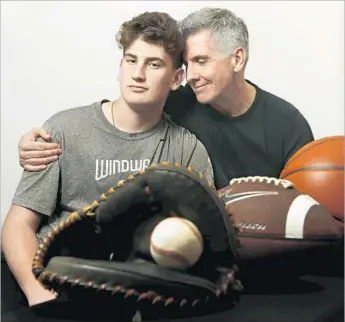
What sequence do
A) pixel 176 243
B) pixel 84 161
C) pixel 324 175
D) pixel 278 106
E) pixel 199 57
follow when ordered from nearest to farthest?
pixel 176 243 < pixel 324 175 < pixel 84 161 < pixel 199 57 < pixel 278 106

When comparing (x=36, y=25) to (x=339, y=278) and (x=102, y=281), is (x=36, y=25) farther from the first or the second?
(x=339, y=278)

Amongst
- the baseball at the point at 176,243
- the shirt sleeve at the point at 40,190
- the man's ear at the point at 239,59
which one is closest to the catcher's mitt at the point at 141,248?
the baseball at the point at 176,243

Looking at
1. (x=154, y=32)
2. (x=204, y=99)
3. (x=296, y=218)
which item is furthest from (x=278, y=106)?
(x=296, y=218)

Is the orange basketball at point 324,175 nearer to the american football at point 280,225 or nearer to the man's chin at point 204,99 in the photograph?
the american football at point 280,225

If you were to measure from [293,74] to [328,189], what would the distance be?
1.66 ft

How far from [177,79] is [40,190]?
1.37ft

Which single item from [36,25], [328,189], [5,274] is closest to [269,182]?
[328,189]

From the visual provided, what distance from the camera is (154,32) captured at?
137cm

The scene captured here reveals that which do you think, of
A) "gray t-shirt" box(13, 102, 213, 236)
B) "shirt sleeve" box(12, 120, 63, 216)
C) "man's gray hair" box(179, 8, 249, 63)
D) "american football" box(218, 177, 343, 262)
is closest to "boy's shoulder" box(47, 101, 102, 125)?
"gray t-shirt" box(13, 102, 213, 236)

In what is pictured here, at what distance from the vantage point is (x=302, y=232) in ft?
3.70

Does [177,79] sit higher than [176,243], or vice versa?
[177,79]

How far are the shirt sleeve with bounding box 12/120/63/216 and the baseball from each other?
404 millimetres

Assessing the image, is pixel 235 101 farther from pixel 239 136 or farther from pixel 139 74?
pixel 139 74

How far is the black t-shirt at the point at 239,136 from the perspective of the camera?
1531 mm
